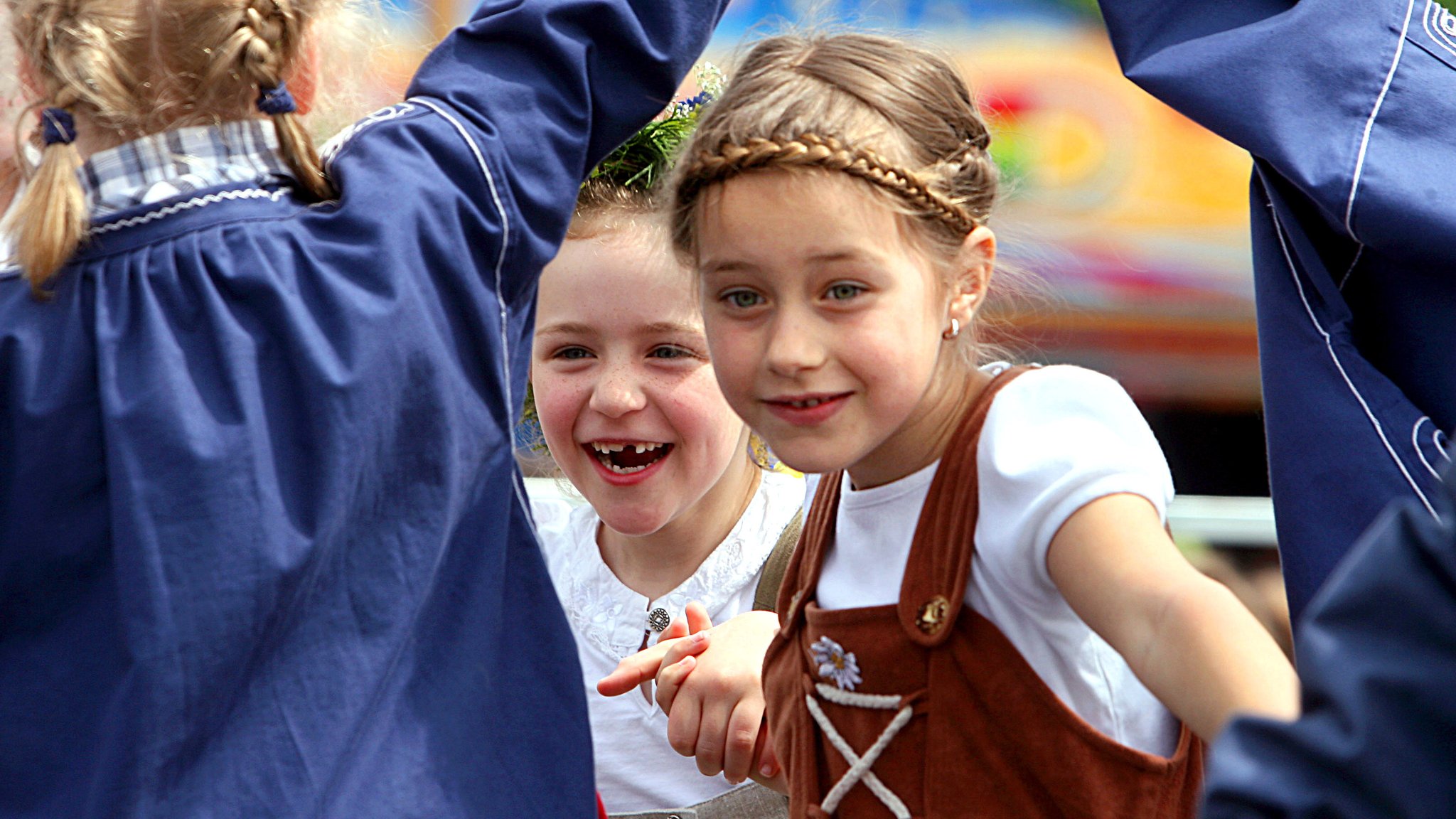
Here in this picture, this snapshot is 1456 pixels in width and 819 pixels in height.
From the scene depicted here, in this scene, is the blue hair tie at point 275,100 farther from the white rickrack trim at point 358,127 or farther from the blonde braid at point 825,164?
the blonde braid at point 825,164

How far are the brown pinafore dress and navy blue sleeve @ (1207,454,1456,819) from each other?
79 centimetres

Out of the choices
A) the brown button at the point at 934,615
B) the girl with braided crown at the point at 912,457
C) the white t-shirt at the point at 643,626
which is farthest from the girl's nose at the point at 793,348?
the white t-shirt at the point at 643,626

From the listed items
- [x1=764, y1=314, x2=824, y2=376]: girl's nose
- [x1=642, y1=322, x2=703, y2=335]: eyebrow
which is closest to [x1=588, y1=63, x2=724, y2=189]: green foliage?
[x1=642, y1=322, x2=703, y2=335]: eyebrow

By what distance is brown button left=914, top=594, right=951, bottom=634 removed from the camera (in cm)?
142

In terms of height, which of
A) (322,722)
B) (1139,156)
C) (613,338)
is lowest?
(1139,156)

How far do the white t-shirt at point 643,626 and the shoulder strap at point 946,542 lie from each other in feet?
1.90

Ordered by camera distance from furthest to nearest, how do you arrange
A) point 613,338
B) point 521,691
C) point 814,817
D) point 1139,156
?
point 1139,156, point 613,338, point 814,817, point 521,691

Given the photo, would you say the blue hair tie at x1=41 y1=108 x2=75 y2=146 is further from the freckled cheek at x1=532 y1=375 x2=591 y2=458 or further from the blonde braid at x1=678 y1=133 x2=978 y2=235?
the freckled cheek at x1=532 y1=375 x2=591 y2=458

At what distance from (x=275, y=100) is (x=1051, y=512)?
0.79 m

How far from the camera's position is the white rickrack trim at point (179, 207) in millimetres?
1212

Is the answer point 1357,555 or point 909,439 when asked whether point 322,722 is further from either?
point 1357,555

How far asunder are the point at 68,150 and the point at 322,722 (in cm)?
53

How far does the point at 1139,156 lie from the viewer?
12.9ft

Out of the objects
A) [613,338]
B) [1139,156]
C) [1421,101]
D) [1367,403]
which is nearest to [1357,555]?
[1367,403]
